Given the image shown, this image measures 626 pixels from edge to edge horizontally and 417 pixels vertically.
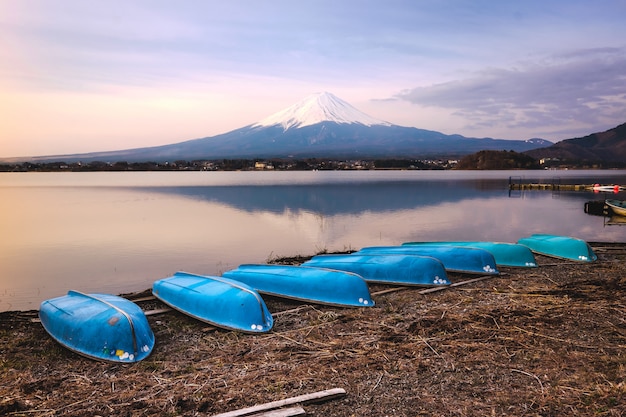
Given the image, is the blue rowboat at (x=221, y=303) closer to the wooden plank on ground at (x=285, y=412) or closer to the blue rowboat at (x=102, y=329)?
the blue rowboat at (x=102, y=329)

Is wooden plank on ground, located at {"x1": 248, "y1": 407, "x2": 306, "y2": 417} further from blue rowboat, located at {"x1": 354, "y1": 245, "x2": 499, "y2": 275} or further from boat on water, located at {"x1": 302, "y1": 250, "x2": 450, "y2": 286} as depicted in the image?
blue rowboat, located at {"x1": 354, "y1": 245, "x2": 499, "y2": 275}

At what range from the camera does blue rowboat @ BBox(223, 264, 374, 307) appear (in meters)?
7.80

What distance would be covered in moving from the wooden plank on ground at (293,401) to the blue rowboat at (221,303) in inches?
92.1

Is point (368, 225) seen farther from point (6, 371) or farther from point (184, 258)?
point (6, 371)

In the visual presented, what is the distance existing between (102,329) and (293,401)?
9.97ft

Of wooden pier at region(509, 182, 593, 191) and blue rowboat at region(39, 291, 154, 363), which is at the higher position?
blue rowboat at region(39, 291, 154, 363)

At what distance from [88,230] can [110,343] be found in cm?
2020

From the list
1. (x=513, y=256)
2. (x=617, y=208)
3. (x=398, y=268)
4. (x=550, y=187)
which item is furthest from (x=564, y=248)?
(x=550, y=187)

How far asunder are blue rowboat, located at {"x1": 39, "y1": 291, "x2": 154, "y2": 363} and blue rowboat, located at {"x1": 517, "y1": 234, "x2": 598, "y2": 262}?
10.2 m

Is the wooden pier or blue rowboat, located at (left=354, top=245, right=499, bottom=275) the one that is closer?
blue rowboat, located at (left=354, top=245, right=499, bottom=275)

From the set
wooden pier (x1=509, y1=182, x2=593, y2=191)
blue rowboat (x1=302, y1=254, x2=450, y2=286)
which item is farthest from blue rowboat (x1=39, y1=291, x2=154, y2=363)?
wooden pier (x1=509, y1=182, x2=593, y2=191)

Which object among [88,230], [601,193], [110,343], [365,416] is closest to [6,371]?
[110,343]

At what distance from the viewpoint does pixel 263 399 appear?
4.41 metres

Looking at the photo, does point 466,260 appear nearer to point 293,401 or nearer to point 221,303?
point 221,303
